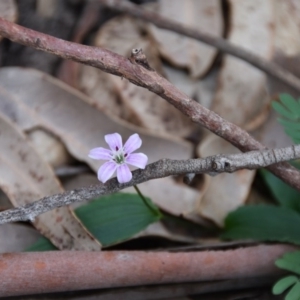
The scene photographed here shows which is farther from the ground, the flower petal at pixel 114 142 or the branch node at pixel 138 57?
the branch node at pixel 138 57

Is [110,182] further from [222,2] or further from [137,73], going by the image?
[222,2]

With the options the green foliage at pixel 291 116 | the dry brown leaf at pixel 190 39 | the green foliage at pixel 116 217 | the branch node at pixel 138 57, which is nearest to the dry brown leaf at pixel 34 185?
the green foliage at pixel 116 217

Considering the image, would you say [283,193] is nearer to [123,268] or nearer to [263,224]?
[263,224]

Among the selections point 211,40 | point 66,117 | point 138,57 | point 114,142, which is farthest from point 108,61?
point 211,40

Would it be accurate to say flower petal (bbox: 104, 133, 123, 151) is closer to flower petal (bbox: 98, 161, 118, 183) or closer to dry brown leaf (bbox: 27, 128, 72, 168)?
flower petal (bbox: 98, 161, 118, 183)

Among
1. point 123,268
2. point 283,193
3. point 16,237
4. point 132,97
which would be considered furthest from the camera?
point 132,97

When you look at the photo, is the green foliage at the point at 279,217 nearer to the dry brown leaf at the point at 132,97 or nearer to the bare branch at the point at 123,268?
the bare branch at the point at 123,268
